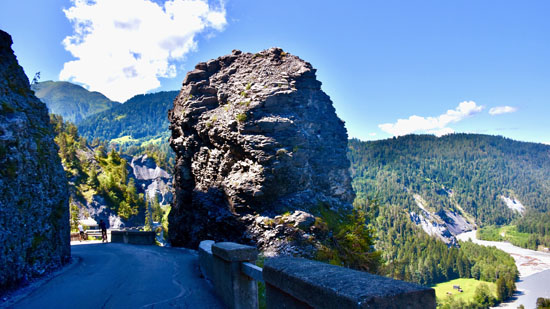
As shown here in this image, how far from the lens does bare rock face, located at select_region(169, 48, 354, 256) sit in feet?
68.2

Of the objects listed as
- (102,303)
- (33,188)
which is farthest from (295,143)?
(102,303)

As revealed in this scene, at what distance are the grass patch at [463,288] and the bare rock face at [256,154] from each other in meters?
125

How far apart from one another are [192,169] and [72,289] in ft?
61.2

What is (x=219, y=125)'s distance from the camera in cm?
2320

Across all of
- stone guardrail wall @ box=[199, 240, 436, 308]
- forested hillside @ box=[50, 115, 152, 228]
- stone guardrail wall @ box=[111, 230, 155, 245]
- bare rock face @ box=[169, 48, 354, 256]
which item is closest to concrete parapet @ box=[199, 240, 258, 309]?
stone guardrail wall @ box=[199, 240, 436, 308]

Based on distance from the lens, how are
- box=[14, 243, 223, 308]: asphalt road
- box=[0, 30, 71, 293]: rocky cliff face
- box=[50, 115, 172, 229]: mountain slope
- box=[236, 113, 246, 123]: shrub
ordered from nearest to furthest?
1. box=[14, 243, 223, 308]: asphalt road
2. box=[0, 30, 71, 293]: rocky cliff face
3. box=[236, 113, 246, 123]: shrub
4. box=[50, 115, 172, 229]: mountain slope

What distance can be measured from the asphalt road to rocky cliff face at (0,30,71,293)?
1.17 m

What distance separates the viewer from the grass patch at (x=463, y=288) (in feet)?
408

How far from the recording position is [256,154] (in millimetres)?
21062

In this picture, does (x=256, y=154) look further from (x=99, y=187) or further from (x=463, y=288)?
(x=463, y=288)

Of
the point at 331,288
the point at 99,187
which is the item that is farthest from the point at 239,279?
the point at 99,187

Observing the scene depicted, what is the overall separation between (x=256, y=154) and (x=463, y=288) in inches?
6139

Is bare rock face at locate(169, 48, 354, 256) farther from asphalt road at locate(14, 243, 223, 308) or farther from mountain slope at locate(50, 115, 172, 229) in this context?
mountain slope at locate(50, 115, 172, 229)

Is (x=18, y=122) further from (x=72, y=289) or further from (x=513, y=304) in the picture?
(x=513, y=304)
